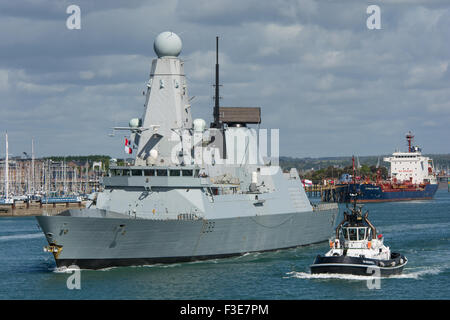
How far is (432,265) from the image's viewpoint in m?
36.6

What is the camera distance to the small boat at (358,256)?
3108 centimetres

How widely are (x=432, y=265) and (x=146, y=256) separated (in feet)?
47.4

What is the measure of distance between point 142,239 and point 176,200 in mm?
→ 3173

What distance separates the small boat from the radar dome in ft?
42.6

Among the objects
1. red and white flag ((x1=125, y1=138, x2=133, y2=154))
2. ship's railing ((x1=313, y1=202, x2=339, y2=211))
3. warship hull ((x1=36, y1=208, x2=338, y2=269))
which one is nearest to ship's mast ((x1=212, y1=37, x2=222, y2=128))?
warship hull ((x1=36, y1=208, x2=338, y2=269))

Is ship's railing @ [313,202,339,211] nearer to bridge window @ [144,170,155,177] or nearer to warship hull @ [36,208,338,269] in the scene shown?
warship hull @ [36,208,338,269]

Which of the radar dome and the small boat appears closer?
the small boat

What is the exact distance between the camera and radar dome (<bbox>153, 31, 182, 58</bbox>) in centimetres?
3831

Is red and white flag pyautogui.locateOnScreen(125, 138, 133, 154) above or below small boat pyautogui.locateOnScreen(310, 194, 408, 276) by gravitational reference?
above

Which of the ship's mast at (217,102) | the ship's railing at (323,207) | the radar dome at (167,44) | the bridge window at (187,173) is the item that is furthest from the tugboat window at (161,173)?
the ship's railing at (323,207)

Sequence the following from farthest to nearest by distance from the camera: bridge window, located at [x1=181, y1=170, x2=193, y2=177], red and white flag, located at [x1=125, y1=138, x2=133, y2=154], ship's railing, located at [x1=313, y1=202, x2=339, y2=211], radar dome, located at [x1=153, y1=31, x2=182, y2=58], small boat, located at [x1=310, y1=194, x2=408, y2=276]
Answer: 1. ship's railing, located at [x1=313, y1=202, x2=339, y2=211]
2. radar dome, located at [x1=153, y1=31, x2=182, y2=58]
3. red and white flag, located at [x1=125, y1=138, x2=133, y2=154]
4. bridge window, located at [x1=181, y1=170, x2=193, y2=177]
5. small boat, located at [x1=310, y1=194, x2=408, y2=276]

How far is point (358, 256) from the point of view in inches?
1251

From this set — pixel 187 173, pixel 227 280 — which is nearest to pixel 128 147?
pixel 187 173
